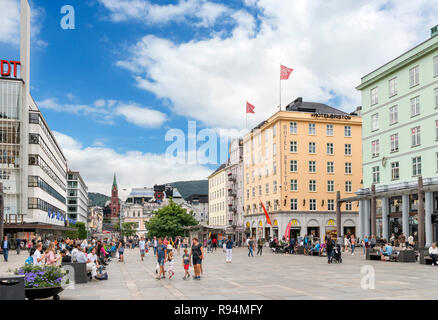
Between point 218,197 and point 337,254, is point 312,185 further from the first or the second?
point 218,197

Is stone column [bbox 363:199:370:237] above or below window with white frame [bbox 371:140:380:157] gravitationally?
below

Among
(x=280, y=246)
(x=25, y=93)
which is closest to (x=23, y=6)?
(x=25, y=93)

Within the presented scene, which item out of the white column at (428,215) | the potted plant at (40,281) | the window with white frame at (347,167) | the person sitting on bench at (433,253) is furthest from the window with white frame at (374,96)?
the potted plant at (40,281)

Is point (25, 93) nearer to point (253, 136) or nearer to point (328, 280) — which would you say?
point (253, 136)

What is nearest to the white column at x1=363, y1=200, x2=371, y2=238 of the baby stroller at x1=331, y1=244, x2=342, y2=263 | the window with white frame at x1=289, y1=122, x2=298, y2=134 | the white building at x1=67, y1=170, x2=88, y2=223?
the window with white frame at x1=289, y1=122, x2=298, y2=134

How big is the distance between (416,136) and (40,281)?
38873 millimetres

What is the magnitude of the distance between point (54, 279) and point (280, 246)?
1484 inches

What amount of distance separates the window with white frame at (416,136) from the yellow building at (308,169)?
91.5 ft

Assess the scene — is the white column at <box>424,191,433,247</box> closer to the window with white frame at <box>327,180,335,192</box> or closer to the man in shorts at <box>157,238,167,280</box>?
the man in shorts at <box>157,238,167,280</box>

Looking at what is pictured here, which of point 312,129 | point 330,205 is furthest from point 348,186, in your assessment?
point 312,129

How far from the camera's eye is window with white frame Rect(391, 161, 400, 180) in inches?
1893

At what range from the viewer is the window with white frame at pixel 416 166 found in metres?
44.6

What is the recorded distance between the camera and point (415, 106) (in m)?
45.6

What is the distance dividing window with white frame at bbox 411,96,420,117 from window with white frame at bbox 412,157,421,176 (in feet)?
13.1
